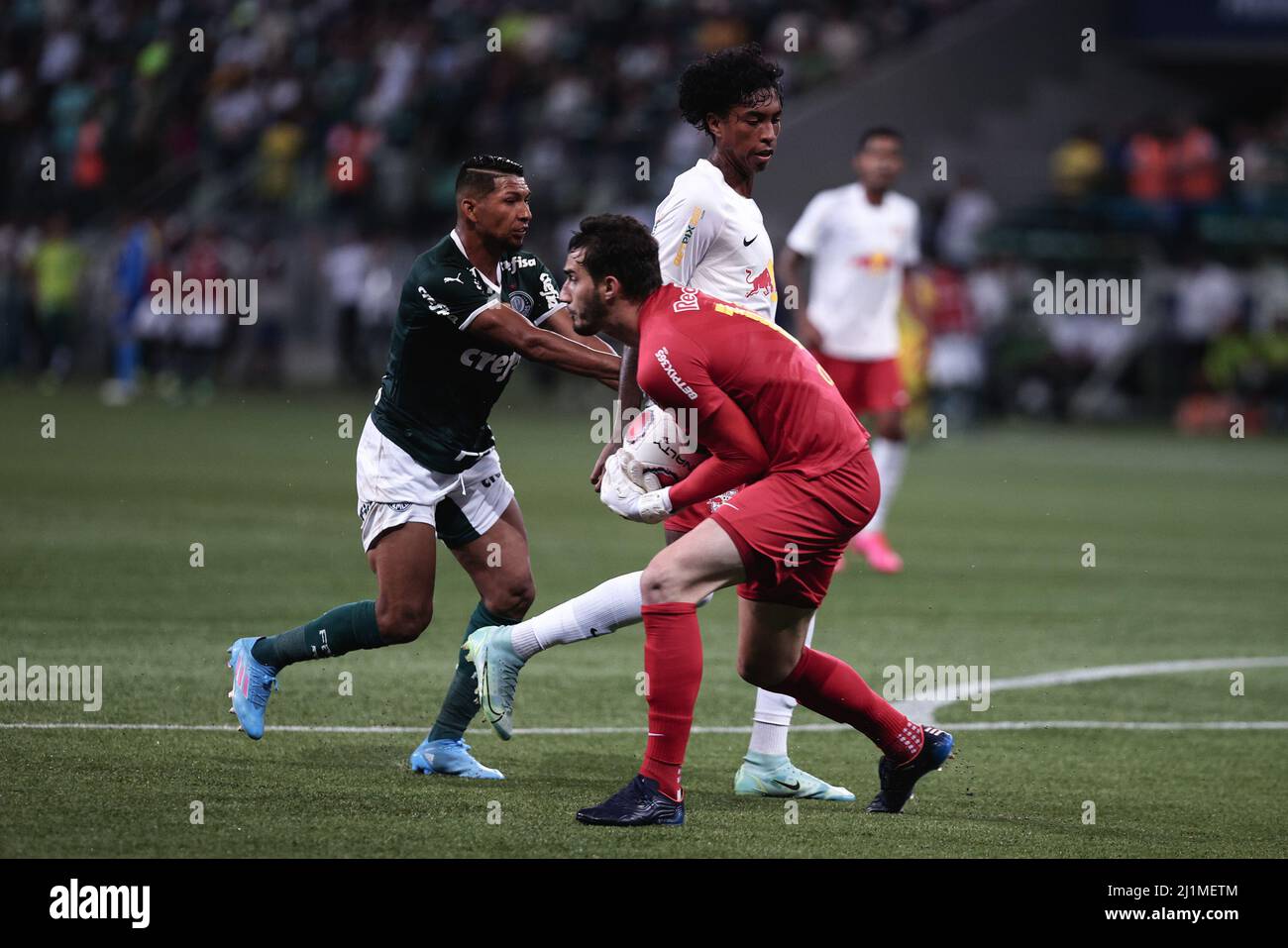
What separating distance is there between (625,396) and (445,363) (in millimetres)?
797

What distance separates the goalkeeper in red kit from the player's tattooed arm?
17 cm

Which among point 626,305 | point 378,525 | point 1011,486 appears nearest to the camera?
point 626,305

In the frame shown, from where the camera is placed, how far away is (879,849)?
6043 millimetres

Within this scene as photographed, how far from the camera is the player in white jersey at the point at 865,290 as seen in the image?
43.1 ft

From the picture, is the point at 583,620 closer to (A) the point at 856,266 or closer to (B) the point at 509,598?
(B) the point at 509,598

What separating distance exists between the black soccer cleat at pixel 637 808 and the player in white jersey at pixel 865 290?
22.5 feet

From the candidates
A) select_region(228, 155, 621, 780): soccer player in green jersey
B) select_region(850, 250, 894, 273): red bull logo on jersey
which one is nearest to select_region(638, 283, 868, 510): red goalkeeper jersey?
select_region(228, 155, 621, 780): soccer player in green jersey

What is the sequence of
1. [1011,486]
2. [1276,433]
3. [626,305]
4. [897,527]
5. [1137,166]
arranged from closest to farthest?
[626,305], [897,527], [1011,486], [1276,433], [1137,166]

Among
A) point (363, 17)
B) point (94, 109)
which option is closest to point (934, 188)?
point (363, 17)

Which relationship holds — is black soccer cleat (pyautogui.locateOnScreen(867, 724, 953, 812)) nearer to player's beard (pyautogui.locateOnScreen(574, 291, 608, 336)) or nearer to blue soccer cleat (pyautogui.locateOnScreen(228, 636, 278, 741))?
player's beard (pyautogui.locateOnScreen(574, 291, 608, 336))

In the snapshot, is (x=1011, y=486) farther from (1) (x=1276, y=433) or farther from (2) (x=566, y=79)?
(2) (x=566, y=79)

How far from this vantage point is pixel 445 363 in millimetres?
7281

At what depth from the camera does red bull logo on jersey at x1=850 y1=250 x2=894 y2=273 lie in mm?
13414

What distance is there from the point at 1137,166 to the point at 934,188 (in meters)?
2.92
